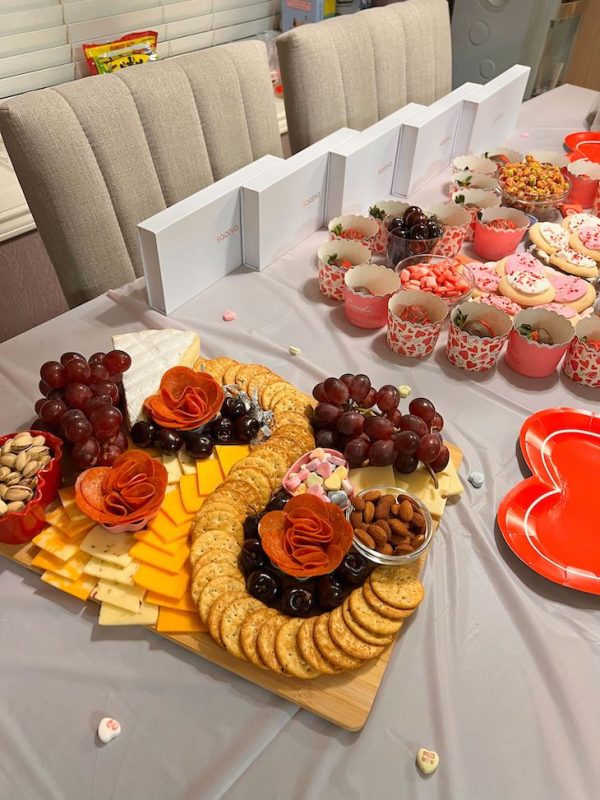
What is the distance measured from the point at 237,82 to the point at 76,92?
49 cm

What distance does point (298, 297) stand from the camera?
135 cm

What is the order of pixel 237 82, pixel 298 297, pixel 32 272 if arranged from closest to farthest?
pixel 298 297, pixel 237 82, pixel 32 272

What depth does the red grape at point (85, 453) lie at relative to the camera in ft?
2.90

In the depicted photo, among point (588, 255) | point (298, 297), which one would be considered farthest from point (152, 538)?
point (588, 255)

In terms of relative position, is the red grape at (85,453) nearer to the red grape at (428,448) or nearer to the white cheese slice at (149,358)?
the white cheese slice at (149,358)

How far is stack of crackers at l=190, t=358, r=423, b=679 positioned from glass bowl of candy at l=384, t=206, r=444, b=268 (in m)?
0.69

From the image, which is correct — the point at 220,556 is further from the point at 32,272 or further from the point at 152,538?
the point at 32,272

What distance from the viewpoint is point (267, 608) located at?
77 cm

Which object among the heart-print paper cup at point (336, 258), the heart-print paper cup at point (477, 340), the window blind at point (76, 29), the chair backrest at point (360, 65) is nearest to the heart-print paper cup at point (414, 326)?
the heart-print paper cup at point (477, 340)

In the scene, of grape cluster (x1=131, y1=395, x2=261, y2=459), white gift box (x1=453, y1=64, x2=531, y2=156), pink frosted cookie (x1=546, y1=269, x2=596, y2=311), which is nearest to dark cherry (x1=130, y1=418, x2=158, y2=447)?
grape cluster (x1=131, y1=395, x2=261, y2=459)

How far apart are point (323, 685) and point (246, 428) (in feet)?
1.28

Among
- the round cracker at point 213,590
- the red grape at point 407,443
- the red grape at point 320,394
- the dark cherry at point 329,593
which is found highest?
the red grape at point 407,443

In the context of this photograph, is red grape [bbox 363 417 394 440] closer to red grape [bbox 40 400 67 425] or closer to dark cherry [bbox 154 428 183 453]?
dark cherry [bbox 154 428 183 453]

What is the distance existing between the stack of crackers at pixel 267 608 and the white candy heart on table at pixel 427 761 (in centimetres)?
11
